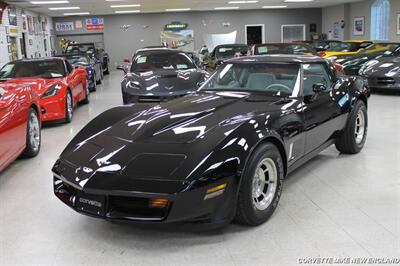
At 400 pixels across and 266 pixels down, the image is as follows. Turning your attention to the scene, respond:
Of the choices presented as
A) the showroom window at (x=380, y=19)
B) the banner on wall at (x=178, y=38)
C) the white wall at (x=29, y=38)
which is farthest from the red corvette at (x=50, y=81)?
the banner on wall at (x=178, y=38)

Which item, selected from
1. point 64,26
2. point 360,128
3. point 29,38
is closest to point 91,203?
point 360,128

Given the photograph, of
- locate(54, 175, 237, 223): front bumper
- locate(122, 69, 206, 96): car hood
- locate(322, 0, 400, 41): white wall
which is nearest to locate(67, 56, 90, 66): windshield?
locate(122, 69, 206, 96): car hood

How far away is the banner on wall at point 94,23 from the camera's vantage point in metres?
27.1

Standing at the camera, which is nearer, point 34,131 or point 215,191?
point 215,191

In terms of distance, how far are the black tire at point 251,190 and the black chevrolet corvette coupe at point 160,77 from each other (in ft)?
13.6

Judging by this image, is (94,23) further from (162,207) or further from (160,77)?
(162,207)

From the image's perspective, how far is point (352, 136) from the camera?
17.1 ft

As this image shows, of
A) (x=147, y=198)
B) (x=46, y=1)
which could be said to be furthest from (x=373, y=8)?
(x=147, y=198)

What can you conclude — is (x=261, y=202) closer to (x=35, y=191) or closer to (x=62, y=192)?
(x=62, y=192)

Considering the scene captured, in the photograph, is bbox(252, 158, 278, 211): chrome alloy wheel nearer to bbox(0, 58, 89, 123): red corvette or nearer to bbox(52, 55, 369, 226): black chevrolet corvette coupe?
bbox(52, 55, 369, 226): black chevrolet corvette coupe

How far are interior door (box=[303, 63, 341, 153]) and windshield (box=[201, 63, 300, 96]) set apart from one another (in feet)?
0.56

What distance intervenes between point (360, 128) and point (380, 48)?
10.1m

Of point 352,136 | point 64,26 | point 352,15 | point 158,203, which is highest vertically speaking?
point 64,26

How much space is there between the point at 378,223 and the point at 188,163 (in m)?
1.61
